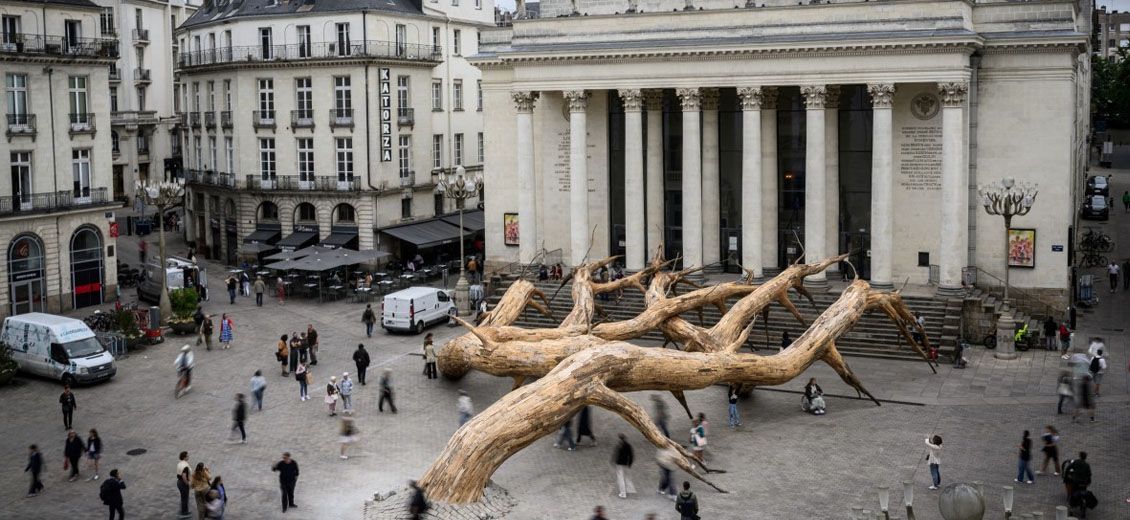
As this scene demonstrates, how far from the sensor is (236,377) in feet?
151

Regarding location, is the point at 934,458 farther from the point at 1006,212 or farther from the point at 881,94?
the point at 881,94

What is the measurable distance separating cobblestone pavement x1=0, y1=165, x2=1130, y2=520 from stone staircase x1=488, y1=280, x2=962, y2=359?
3.83 feet

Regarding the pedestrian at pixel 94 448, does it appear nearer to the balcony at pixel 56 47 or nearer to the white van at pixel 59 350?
the white van at pixel 59 350

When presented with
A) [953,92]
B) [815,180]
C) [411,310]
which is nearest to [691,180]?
[815,180]

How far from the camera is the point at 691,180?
181 feet

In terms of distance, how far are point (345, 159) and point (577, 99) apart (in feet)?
59.4

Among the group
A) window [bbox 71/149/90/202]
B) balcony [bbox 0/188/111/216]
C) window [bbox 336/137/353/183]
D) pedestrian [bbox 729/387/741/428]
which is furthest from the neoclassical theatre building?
window [bbox 71/149/90/202]

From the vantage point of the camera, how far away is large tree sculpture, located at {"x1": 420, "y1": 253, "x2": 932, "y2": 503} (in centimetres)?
3042

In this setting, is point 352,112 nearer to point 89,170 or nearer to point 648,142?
point 89,170

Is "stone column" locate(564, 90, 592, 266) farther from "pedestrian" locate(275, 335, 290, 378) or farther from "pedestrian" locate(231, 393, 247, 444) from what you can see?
"pedestrian" locate(231, 393, 247, 444)

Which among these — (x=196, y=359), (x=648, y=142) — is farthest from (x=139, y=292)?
(x=648, y=142)

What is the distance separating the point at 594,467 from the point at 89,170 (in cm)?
3565

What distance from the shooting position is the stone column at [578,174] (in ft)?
187

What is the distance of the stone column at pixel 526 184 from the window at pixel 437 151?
16942 mm
